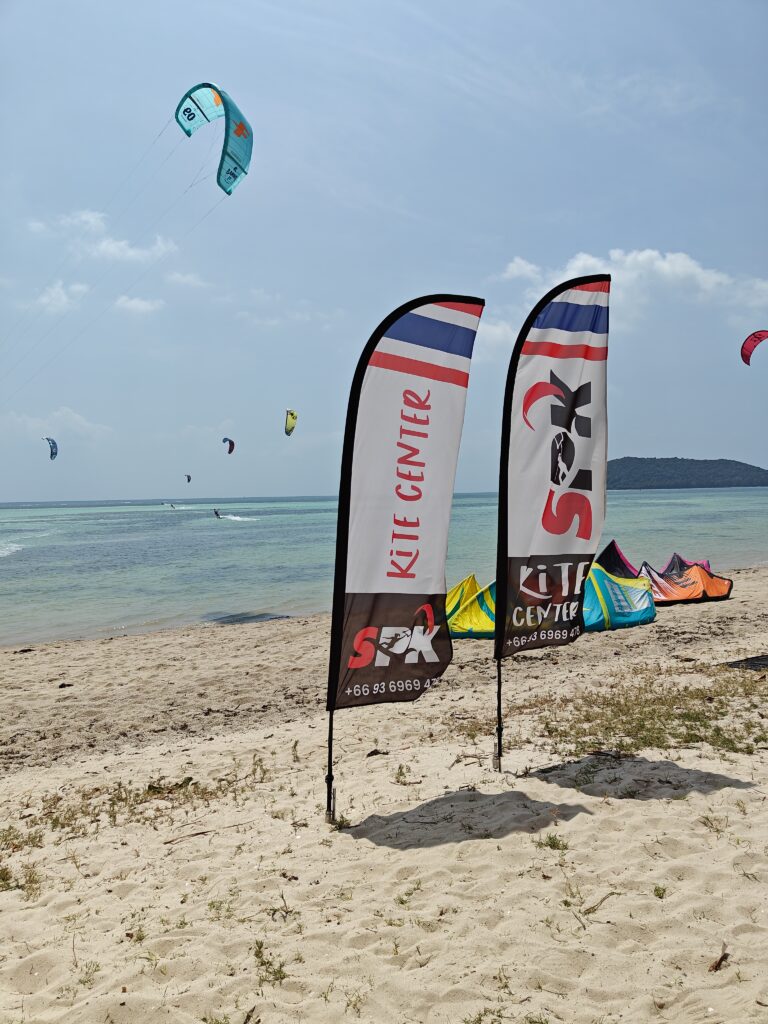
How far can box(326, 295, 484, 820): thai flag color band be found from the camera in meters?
5.50

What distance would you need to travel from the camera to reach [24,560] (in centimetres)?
3612

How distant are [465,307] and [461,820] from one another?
4.24m

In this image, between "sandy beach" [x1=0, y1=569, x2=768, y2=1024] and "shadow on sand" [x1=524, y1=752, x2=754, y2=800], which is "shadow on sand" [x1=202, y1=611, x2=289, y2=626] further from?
"shadow on sand" [x1=524, y1=752, x2=754, y2=800]

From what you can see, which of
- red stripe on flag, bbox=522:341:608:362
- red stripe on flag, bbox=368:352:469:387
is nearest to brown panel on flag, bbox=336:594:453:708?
red stripe on flag, bbox=368:352:469:387

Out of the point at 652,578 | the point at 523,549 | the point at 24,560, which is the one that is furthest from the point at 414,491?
the point at 24,560

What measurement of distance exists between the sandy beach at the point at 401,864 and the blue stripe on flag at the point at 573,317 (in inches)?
159

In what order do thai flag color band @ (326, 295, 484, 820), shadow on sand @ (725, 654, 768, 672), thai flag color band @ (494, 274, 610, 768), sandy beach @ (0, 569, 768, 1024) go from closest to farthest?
1. sandy beach @ (0, 569, 768, 1024)
2. thai flag color band @ (326, 295, 484, 820)
3. thai flag color band @ (494, 274, 610, 768)
4. shadow on sand @ (725, 654, 768, 672)

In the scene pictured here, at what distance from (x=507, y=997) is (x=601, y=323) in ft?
17.9

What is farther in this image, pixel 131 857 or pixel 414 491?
pixel 414 491

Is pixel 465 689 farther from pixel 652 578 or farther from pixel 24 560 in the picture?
pixel 24 560

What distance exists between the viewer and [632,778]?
19.1ft

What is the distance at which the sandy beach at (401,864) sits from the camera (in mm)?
3447

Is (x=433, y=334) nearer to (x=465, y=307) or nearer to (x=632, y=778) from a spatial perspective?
(x=465, y=307)

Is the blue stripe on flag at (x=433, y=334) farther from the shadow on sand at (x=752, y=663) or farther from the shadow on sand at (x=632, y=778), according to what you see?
the shadow on sand at (x=752, y=663)
